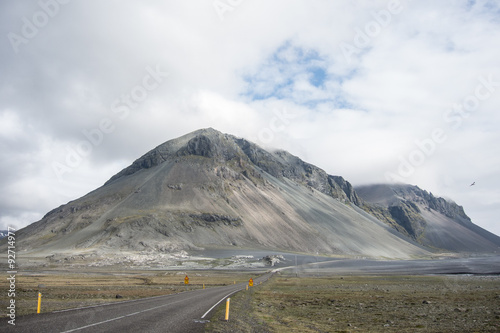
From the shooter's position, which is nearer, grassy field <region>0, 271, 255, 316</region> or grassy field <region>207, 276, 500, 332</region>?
grassy field <region>207, 276, 500, 332</region>

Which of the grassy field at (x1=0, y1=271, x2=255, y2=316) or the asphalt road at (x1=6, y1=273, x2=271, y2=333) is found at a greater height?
the asphalt road at (x1=6, y1=273, x2=271, y2=333)

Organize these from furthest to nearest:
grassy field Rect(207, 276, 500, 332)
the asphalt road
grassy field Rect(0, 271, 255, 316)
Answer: grassy field Rect(0, 271, 255, 316) → grassy field Rect(207, 276, 500, 332) → the asphalt road

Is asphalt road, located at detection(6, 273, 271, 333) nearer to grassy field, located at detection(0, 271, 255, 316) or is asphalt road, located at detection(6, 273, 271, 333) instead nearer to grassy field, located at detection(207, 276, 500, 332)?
grassy field, located at detection(207, 276, 500, 332)

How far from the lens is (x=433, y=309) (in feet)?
98.0

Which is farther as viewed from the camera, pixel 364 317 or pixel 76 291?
pixel 76 291

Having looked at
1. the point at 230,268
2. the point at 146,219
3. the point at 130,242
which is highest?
the point at 146,219

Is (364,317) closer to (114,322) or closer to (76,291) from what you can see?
(114,322)

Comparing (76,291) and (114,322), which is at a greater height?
(114,322)

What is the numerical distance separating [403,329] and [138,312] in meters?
17.5

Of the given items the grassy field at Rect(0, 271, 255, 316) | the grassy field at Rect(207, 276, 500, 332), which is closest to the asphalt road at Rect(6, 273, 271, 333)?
the grassy field at Rect(207, 276, 500, 332)

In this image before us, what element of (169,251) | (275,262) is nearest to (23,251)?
(169,251)

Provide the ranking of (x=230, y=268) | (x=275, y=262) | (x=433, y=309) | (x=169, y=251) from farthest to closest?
(x=169, y=251) < (x=275, y=262) < (x=230, y=268) < (x=433, y=309)

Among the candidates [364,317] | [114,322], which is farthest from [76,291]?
[364,317]

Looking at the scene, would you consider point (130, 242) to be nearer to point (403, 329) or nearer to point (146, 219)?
point (146, 219)
